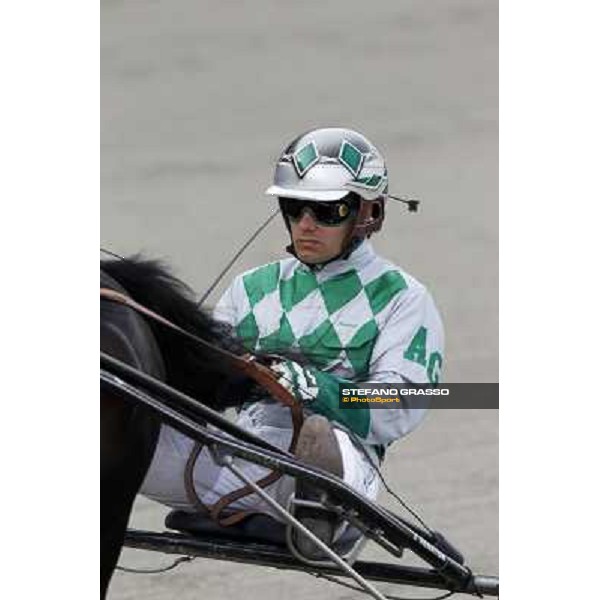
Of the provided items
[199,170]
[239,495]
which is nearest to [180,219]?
[199,170]

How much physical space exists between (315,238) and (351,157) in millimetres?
115

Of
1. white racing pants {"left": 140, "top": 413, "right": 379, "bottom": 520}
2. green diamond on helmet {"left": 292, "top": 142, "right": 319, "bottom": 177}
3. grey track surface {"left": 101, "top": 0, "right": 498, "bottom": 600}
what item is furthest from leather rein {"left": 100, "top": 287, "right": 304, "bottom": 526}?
green diamond on helmet {"left": 292, "top": 142, "right": 319, "bottom": 177}

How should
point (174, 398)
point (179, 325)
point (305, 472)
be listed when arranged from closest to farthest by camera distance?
point (174, 398) < point (305, 472) < point (179, 325)

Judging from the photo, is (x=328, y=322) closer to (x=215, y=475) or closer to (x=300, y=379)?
(x=300, y=379)

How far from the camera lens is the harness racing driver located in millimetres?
4910

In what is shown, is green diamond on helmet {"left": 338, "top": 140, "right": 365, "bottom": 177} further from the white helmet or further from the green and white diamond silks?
the green and white diamond silks

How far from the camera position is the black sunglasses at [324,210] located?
492 cm

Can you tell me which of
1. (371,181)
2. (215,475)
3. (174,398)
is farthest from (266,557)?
(371,181)

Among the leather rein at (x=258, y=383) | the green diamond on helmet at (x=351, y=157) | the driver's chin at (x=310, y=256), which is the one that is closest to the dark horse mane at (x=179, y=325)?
the leather rein at (x=258, y=383)

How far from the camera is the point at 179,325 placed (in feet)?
16.0
